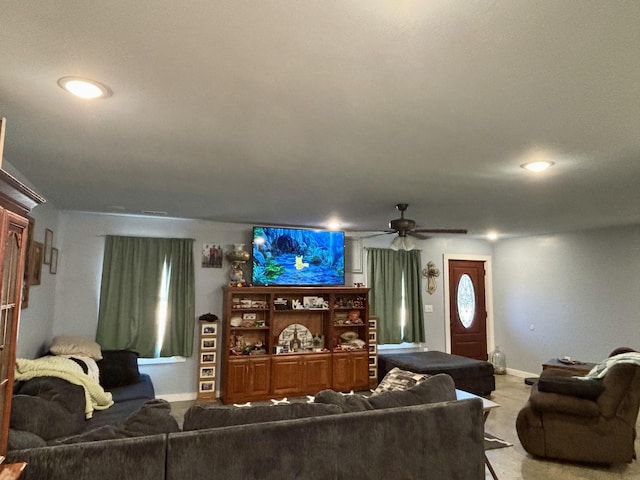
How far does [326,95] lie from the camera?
190 centimetres

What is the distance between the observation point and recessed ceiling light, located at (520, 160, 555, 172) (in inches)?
114

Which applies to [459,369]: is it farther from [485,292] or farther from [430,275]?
[485,292]

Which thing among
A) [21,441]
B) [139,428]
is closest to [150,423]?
[139,428]

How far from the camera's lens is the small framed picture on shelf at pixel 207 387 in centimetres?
559

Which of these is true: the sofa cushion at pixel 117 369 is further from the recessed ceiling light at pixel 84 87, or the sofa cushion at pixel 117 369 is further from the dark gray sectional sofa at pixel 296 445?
the recessed ceiling light at pixel 84 87

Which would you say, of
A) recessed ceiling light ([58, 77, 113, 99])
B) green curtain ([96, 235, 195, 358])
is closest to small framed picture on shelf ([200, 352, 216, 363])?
green curtain ([96, 235, 195, 358])

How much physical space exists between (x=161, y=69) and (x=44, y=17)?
0.42 m

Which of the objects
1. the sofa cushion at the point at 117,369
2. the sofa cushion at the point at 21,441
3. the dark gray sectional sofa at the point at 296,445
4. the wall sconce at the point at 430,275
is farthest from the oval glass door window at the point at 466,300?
the sofa cushion at the point at 21,441

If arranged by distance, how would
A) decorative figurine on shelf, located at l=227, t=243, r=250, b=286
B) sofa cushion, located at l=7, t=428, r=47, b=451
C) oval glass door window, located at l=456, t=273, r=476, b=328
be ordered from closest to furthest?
sofa cushion, located at l=7, t=428, r=47, b=451 < decorative figurine on shelf, located at l=227, t=243, r=250, b=286 < oval glass door window, located at l=456, t=273, r=476, b=328

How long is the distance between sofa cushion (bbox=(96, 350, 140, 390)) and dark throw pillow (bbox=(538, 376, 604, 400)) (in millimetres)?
4369

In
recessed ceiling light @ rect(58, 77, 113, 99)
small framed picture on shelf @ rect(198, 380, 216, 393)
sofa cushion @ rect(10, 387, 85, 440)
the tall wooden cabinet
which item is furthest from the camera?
small framed picture on shelf @ rect(198, 380, 216, 393)

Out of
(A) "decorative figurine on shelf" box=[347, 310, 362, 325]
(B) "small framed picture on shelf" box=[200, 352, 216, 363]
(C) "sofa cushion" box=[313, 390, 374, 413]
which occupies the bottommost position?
(B) "small framed picture on shelf" box=[200, 352, 216, 363]

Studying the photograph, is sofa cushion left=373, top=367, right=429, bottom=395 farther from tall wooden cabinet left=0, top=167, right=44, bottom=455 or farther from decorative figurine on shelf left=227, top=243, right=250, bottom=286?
decorative figurine on shelf left=227, top=243, right=250, bottom=286

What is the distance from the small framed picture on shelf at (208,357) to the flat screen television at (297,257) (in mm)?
1155
